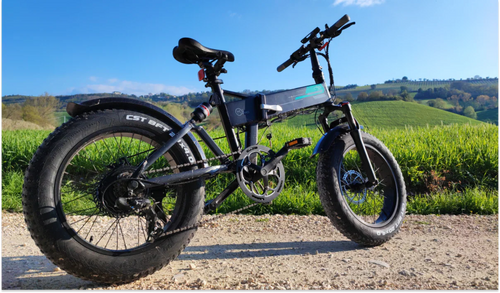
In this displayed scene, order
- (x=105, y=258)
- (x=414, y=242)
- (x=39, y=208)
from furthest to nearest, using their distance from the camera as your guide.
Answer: (x=414, y=242)
(x=105, y=258)
(x=39, y=208)

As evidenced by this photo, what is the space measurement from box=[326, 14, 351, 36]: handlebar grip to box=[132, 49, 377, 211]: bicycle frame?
281 mm

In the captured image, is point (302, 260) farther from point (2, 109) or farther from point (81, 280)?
point (2, 109)

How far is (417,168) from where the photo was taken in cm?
598

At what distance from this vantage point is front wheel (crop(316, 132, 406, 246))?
11.0ft

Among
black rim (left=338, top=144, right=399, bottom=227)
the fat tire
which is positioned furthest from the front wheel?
the fat tire

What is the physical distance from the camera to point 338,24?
3656 millimetres

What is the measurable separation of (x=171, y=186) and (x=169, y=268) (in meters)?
0.71

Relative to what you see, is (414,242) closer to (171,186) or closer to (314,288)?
(314,288)

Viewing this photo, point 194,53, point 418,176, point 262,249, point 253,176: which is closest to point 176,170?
point 253,176

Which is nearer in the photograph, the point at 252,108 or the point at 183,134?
the point at 183,134

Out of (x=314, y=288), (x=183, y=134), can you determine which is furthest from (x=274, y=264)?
(x=183, y=134)

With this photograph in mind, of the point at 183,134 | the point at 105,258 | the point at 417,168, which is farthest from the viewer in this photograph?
the point at 417,168

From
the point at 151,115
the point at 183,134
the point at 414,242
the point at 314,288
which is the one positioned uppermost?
the point at 151,115

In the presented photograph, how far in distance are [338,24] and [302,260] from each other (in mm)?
2452
